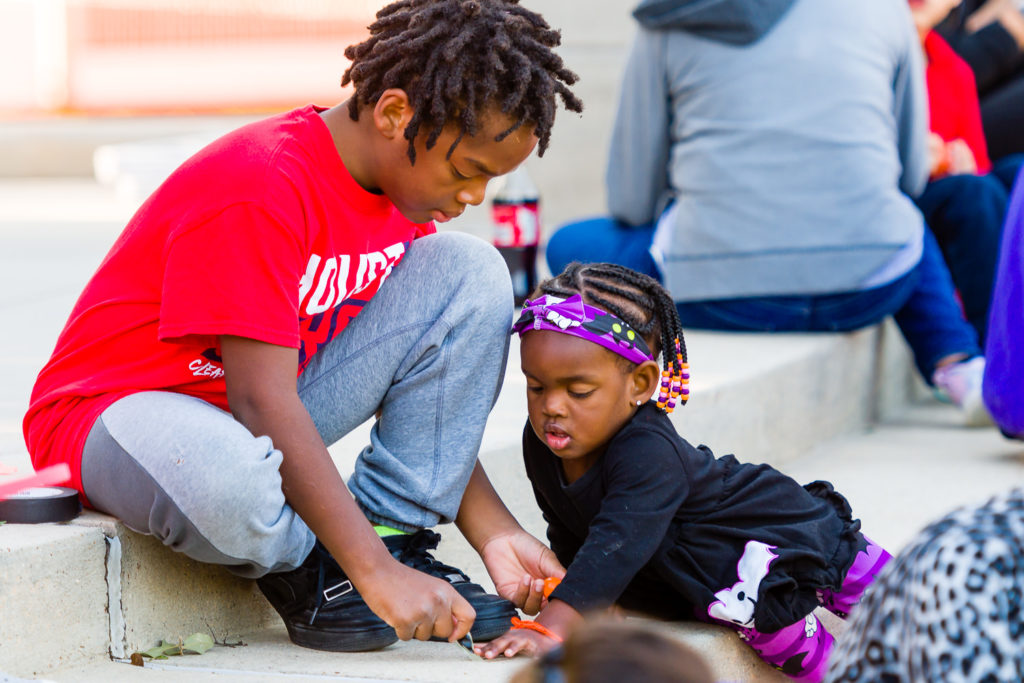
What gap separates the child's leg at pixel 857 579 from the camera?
7.52 feet

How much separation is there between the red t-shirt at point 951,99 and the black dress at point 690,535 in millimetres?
2712

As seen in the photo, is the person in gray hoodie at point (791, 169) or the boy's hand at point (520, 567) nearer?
the boy's hand at point (520, 567)

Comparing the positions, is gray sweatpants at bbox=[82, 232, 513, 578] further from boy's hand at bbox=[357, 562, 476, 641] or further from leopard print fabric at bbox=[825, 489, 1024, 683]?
leopard print fabric at bbox=[825, 489, 1024, 683]

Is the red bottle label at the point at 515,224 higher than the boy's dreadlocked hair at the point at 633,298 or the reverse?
the reverse

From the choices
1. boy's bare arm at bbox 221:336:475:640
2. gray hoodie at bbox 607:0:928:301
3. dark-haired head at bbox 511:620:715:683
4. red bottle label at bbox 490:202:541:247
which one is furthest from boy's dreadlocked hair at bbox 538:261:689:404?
red bottle label at bbox 490:202:541:247

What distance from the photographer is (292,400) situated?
1.89 metres

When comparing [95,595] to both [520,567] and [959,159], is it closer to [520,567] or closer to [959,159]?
[520,567]

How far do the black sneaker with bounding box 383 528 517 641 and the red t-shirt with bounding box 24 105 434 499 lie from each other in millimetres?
360

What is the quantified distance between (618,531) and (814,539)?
389mm

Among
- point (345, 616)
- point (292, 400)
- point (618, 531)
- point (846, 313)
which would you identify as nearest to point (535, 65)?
point (292, 400)

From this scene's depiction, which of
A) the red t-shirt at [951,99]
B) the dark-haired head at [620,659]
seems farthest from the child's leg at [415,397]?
the red t-shirt at [951,99]

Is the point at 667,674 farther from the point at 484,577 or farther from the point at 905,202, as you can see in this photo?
the point at 905,202

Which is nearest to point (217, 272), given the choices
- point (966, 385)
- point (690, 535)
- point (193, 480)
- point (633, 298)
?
point (193, 480)

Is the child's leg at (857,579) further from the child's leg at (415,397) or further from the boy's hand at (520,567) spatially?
the child's leg at (415,397)
